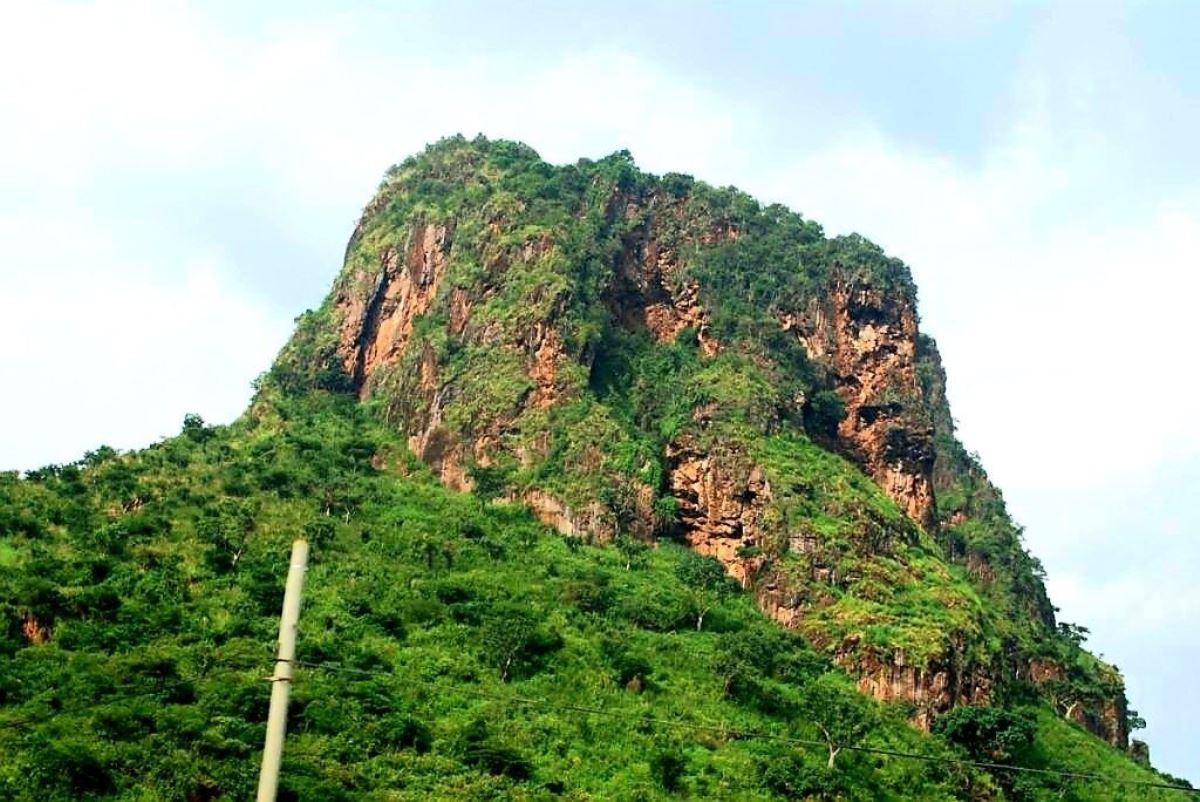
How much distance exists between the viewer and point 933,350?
293 feet

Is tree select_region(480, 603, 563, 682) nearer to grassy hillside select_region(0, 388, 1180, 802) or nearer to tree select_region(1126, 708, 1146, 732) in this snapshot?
grassy hillside select_region(0, 388, 1180, 802)

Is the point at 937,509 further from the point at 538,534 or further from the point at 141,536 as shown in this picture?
the point at 141,536

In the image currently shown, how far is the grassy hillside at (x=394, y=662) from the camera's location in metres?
37.4

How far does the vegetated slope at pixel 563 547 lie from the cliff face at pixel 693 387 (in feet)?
0.62

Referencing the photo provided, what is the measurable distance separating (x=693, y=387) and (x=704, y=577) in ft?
45.0

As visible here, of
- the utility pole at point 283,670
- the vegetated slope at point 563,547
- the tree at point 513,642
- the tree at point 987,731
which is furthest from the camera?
the tree at point 987,731

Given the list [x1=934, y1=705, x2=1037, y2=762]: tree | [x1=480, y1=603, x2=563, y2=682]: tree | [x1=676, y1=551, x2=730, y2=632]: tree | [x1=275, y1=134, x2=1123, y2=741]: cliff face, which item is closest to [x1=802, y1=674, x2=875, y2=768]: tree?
[x1=934, y1=705, x2=1037, y2=762]: tree

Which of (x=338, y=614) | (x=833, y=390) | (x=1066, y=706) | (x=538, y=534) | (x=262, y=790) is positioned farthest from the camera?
(x=833, y=390)

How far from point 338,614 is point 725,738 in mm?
13925

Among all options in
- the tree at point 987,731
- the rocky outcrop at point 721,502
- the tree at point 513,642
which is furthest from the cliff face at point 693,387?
the tree at point 513,642

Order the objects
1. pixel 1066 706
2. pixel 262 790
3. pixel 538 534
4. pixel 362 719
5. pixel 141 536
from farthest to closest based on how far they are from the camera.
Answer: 1. pixel 1066 706
2. pixel 538 534
3. pixel 141 536
4. pixel 362 719
5. pixel 262 790

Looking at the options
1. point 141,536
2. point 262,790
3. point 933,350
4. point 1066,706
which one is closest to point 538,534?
point 141,536

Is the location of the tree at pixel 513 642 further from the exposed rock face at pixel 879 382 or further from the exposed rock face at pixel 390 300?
the exposed rock face at pixel 879 382

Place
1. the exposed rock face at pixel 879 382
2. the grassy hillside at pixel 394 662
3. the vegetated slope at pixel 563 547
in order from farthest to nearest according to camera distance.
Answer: the exposed rock face at pixel 879 382 → the vegetated slope at pixel 563 547 → the grassy hillside at pixel 394 662
